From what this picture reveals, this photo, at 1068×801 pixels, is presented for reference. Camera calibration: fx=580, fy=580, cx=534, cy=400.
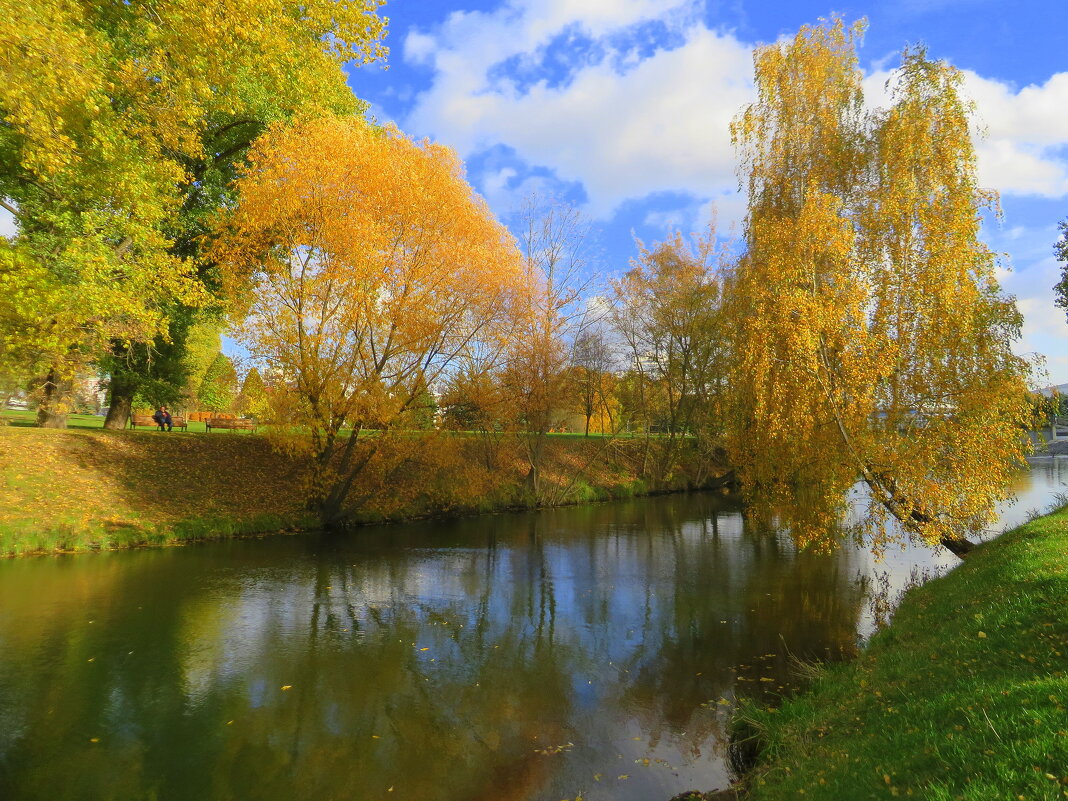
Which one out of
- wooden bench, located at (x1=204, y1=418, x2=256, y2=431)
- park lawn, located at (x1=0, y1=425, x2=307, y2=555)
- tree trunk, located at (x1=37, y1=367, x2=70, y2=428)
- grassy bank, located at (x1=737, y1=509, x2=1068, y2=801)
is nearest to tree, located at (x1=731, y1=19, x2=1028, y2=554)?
grassy bank, located at (x1=737, y1=509, x2=1068, y2=801)

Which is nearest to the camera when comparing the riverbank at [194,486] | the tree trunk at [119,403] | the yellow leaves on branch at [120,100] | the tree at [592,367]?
the yellow leaves on branch at [120,100]

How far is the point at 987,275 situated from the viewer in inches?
432

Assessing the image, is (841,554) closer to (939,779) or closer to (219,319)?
(939,779)

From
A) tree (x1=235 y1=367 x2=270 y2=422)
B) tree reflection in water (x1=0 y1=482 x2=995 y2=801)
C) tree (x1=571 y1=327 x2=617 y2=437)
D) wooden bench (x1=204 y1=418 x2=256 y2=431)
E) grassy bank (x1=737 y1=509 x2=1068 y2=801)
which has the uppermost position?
tree (x1=571 y1=327 x2=617 y2=437)

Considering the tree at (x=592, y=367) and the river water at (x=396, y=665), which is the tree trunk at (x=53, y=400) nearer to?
the river water at (x=396, y=665)

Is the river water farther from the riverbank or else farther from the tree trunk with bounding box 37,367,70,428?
the tree trunk with bounding box 37,367,70,428

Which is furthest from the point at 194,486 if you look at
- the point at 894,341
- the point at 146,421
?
the point at 894,341

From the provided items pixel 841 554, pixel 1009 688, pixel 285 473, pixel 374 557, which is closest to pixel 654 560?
pixel 841 554

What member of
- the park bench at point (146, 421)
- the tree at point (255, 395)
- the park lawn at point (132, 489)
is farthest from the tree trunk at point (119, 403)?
the tree at point (255, 395)

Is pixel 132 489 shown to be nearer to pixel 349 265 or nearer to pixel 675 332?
pixel 349 265

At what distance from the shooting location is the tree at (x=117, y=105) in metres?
7.65

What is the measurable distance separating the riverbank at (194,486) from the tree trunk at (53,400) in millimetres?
846

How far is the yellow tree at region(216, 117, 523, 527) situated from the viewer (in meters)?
17.1

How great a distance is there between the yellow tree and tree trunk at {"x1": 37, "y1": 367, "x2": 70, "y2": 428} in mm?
7155
